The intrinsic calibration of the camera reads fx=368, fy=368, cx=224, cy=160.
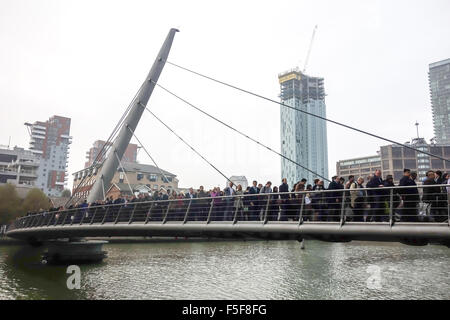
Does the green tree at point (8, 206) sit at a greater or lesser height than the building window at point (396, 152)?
lesser

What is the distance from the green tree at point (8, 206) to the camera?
46356 mm

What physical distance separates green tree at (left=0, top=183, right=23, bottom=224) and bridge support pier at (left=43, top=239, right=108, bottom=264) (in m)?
24.5

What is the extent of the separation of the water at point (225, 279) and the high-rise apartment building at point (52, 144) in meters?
107

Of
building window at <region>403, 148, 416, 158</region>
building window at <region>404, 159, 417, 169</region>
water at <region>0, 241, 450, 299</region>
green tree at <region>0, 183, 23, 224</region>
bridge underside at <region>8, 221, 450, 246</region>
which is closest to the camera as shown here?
bridge underside at <region>8, 221, 450, 246</region>

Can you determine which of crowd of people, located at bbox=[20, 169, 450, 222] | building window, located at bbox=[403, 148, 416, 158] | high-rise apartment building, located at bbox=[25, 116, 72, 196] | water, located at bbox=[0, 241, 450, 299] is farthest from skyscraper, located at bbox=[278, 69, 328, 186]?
crowd of people, located at bbox=[20, 169, 450, 222]

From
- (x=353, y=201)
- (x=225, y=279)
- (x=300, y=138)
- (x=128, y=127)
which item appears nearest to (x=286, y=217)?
(x=353, y=201)

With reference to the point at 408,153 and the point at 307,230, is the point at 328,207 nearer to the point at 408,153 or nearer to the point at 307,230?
the point at 307,230

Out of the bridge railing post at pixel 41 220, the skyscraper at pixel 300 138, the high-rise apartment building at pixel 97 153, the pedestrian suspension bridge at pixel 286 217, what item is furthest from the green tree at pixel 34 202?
the high-rise apartment building at pixel 97 153

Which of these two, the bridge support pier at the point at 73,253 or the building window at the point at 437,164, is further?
the building window at the point at 437,164

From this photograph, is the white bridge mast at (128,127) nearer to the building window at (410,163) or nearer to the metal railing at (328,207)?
the metal railing at (328,207)

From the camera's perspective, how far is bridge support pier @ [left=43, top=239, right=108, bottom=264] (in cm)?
2517

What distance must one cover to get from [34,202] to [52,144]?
104 m

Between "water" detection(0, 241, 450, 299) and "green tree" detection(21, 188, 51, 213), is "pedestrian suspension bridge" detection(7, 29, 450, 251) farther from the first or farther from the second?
"green tree" detection(21, 188, 51, 213)
